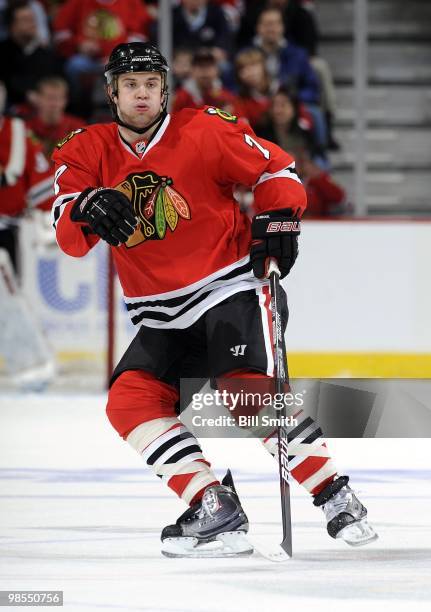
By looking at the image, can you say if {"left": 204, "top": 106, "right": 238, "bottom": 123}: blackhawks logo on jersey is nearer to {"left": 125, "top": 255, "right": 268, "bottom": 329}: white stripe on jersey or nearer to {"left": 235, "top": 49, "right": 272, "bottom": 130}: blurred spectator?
{"left": 125, "top": 255, "right": 268, "bottom": 329}: white stripe on jersey

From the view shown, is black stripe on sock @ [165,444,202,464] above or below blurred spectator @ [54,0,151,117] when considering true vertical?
below

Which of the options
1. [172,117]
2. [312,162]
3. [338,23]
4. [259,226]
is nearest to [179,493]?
[259,226]

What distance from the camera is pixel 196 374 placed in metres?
2.83

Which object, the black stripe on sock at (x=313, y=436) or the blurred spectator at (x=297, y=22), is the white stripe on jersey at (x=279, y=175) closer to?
the black stripe on sock at (x=313, y=436)

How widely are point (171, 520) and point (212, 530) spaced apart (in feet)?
1.25

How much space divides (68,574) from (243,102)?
4076mm

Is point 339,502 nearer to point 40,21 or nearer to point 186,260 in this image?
point 186,260

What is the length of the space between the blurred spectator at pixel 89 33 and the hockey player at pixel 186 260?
4.10 meters

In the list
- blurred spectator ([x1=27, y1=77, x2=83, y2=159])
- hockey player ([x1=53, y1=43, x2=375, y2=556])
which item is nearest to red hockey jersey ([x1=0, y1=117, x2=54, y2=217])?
blurred spectator ([x1=27, y1=77, x2=83, y2=159])

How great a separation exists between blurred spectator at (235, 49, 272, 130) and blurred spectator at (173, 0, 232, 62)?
48cm

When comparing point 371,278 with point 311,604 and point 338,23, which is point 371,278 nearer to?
point 338,23

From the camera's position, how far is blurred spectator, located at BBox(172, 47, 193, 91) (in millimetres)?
6383

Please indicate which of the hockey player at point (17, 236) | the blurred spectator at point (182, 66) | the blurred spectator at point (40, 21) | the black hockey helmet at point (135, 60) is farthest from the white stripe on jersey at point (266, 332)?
the blurred spectator at point (40, 21)

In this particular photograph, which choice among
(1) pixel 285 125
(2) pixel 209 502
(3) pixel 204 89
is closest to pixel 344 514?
(2) pixel 209 502
